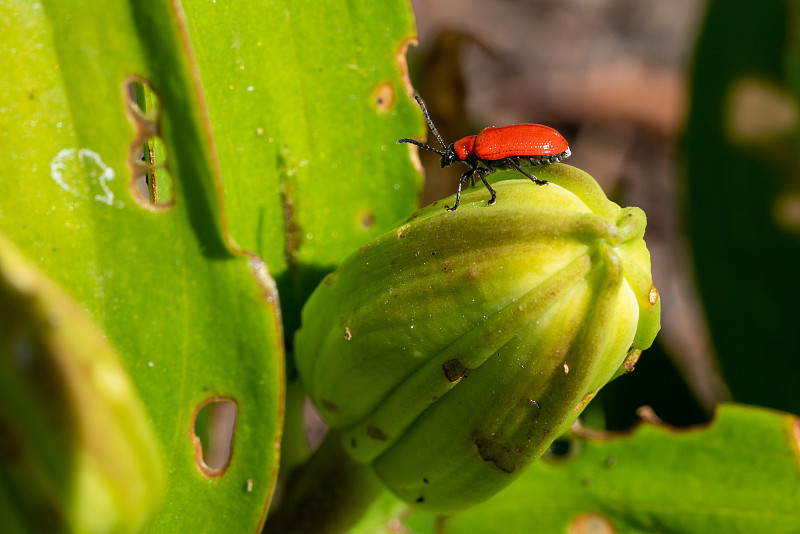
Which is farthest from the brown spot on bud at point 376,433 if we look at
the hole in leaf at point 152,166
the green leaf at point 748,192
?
the green leaf at point 748,192

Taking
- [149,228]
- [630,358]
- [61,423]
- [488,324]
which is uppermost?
[61,423]

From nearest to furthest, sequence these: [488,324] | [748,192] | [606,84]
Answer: [488,324] < [748,192] < [606,84]

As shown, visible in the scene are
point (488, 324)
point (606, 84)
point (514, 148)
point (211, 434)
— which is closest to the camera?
point (488, 324)

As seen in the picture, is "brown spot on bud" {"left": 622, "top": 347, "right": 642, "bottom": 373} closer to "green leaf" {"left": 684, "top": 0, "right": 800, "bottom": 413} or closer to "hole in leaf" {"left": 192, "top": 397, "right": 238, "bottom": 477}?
"hole in leaf" {"left": 192, "top": 397, "right": 238, "bottom": 477}

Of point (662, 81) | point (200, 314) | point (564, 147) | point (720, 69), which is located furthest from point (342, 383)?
point (662, 81)

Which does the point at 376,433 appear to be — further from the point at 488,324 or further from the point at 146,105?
the point at 146,105

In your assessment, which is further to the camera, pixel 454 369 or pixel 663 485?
pixel 663 485

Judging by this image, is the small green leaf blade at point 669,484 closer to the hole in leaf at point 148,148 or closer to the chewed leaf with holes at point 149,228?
the chewed leaf with holes at point 149,228

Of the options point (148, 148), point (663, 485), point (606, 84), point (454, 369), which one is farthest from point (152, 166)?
point (606, 84)
